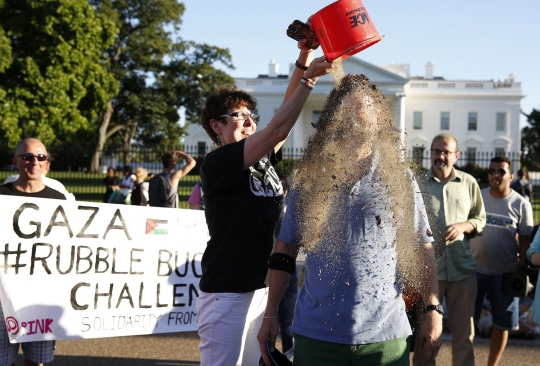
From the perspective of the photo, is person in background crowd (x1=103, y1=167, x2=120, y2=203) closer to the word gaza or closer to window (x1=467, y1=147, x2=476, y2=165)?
window (x1=467, y1=147, x2=476, y2=165)

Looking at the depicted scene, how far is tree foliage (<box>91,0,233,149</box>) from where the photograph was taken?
139ft

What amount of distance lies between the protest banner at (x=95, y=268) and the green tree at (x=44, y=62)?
22.6m

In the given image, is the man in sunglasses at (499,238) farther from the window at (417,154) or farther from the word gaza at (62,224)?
the window at (417,154)

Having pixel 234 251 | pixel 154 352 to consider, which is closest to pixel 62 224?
pixel 154 352

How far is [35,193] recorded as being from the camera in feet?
15.3

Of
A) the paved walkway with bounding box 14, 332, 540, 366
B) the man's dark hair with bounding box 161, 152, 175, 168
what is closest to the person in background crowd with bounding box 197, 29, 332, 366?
the paved walkway with bounding box 14, 332, 540, 366

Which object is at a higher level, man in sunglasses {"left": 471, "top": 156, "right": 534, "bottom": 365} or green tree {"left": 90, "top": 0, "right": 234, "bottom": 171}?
green tree {"left": 90, "top": 0, "right": 234, "bottom": 171}

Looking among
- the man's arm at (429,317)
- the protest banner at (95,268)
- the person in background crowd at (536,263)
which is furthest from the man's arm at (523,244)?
the man's arm at (429,317)

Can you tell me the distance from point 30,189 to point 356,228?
3.04 meters

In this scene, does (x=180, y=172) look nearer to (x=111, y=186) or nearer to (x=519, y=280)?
(x=519, y=280)

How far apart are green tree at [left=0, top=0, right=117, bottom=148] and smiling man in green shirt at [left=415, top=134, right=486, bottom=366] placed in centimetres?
2364

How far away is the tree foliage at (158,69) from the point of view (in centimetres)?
A: 4252

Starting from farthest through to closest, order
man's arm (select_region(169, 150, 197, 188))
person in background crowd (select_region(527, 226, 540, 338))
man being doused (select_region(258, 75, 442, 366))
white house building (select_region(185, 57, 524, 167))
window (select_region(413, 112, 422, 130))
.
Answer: window (select_region(413, 112, 422, 130)) < white house building (select_region(185, 57, 524, 167)) < man's arm (select_region(169, 150, 197, 188)) < person in background crowd (select_region(527, 226, 540, 338)) < man being doused (select_region(258, 75, 442, 366))

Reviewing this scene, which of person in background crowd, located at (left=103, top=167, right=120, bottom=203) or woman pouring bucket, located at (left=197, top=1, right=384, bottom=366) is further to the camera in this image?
person in background crowd, located at (left=103, top=167, right=120, bottom=203)
